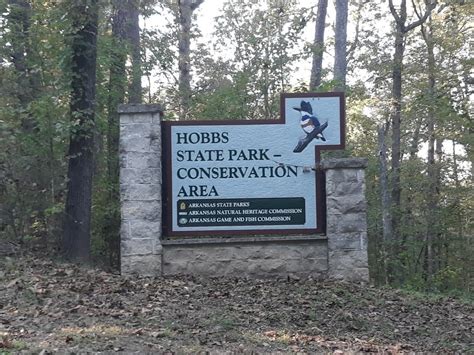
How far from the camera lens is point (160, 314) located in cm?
683

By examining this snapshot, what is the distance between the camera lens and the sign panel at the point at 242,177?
9.23m

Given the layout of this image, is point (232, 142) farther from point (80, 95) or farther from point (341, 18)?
point (341, 18)

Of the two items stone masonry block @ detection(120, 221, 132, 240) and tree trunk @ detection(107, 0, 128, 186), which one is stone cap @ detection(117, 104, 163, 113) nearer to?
stone masonry block @ detection(120, 221, 132, 240)

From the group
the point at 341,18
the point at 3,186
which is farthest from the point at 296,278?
the point at 341,18

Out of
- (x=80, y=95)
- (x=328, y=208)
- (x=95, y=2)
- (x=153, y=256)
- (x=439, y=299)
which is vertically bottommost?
(x=439, y=299)

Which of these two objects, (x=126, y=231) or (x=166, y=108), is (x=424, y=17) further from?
(x=126, y=231)

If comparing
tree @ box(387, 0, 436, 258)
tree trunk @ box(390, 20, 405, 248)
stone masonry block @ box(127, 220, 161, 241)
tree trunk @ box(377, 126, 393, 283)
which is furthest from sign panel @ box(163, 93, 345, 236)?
tree @ box(387, 0, 436, 258)

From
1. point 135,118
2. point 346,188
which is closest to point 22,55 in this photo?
point 135,118

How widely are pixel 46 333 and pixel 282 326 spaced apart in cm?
250

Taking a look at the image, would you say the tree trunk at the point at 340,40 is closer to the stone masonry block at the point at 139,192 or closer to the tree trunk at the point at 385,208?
the tree trunk at the point at 385,208

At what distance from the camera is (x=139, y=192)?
9.12 m

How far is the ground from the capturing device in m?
5.76

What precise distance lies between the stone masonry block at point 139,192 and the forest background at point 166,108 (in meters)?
1.73

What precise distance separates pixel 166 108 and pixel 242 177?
20.9ft
